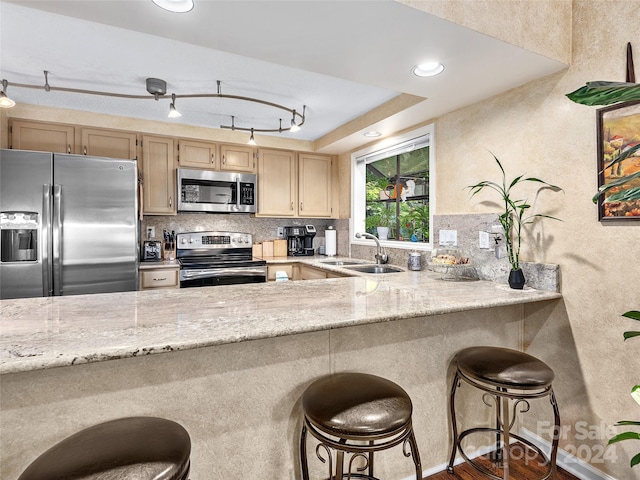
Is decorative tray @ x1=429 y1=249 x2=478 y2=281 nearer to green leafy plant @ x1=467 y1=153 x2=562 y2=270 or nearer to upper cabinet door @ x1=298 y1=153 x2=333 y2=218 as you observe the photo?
green leafy plant @ x1=467 y1=153 x2=562 y2=270

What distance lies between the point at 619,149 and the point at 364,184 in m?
2.59

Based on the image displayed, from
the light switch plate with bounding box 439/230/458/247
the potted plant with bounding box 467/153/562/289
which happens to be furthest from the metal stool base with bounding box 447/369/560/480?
the light switch plate with bounding box 439/230/458/247

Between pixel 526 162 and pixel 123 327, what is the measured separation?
2225mm

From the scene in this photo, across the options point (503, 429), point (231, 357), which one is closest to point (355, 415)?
point (231, 357)

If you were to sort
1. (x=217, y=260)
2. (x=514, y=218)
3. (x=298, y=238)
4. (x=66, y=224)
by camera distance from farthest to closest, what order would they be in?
(x=298, y=238) < (x=217, y=260) < (x=66, y=224) < (x=514, y=218)

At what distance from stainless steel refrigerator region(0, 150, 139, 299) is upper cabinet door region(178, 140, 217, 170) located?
753 mm

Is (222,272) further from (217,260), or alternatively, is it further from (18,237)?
(18,237)

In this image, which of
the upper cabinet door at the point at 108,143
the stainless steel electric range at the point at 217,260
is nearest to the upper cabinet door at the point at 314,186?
the stainless steel electric range at the point at 217,260

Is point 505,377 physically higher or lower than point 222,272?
lower

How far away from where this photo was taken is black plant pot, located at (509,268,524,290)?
1.87 m

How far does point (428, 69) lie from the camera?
1.86 metres

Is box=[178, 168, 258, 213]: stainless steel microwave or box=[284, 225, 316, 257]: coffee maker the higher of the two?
box=[178, 168, 258, 213]: stainless steel microwave

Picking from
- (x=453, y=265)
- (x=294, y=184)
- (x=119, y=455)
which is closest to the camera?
(x=119, y=455)

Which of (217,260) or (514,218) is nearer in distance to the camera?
(514,218)
